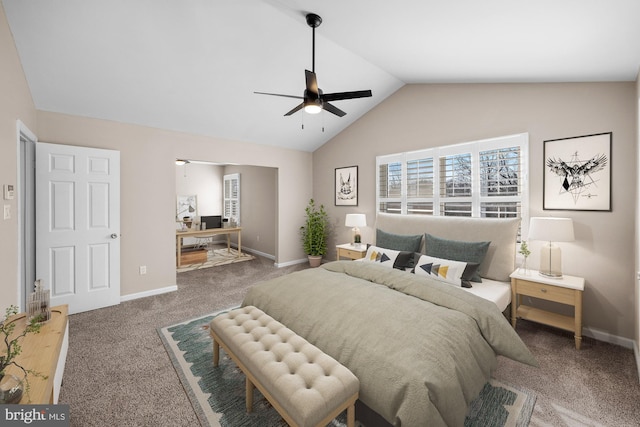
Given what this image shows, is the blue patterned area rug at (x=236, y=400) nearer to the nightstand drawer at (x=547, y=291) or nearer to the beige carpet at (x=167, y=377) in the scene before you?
the beige carpet at (x=167, y=377)

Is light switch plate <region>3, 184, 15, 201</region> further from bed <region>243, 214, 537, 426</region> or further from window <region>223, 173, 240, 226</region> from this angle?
window <region>223, 173, 240, 226</region>

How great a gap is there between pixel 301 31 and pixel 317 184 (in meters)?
3.39

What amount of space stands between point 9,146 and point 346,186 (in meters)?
4.31

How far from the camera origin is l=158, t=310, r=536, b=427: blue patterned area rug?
68.2 inches

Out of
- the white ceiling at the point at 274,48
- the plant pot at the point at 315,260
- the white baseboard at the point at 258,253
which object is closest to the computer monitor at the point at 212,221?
the white baseboard at the point at 258,253

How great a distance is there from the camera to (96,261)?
11.4ft

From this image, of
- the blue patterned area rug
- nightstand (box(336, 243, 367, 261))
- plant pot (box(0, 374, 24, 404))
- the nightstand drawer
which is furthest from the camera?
nightstand (box(336, 243, 367, 261))

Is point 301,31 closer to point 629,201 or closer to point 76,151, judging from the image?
point 76,151

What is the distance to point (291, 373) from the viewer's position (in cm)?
152

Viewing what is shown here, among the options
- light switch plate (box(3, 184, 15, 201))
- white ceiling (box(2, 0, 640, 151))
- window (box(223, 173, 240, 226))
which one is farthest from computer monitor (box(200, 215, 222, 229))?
light switch plate (box(3, 184, 15, 201))

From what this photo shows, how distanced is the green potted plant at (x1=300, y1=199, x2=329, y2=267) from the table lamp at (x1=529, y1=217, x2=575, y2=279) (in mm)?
3554

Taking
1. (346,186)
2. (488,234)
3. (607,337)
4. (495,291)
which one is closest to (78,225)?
(346,186)

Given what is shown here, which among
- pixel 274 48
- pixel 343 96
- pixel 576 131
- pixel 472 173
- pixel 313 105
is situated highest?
pixel 274 48

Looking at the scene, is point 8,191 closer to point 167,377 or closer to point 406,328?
point 167,377
